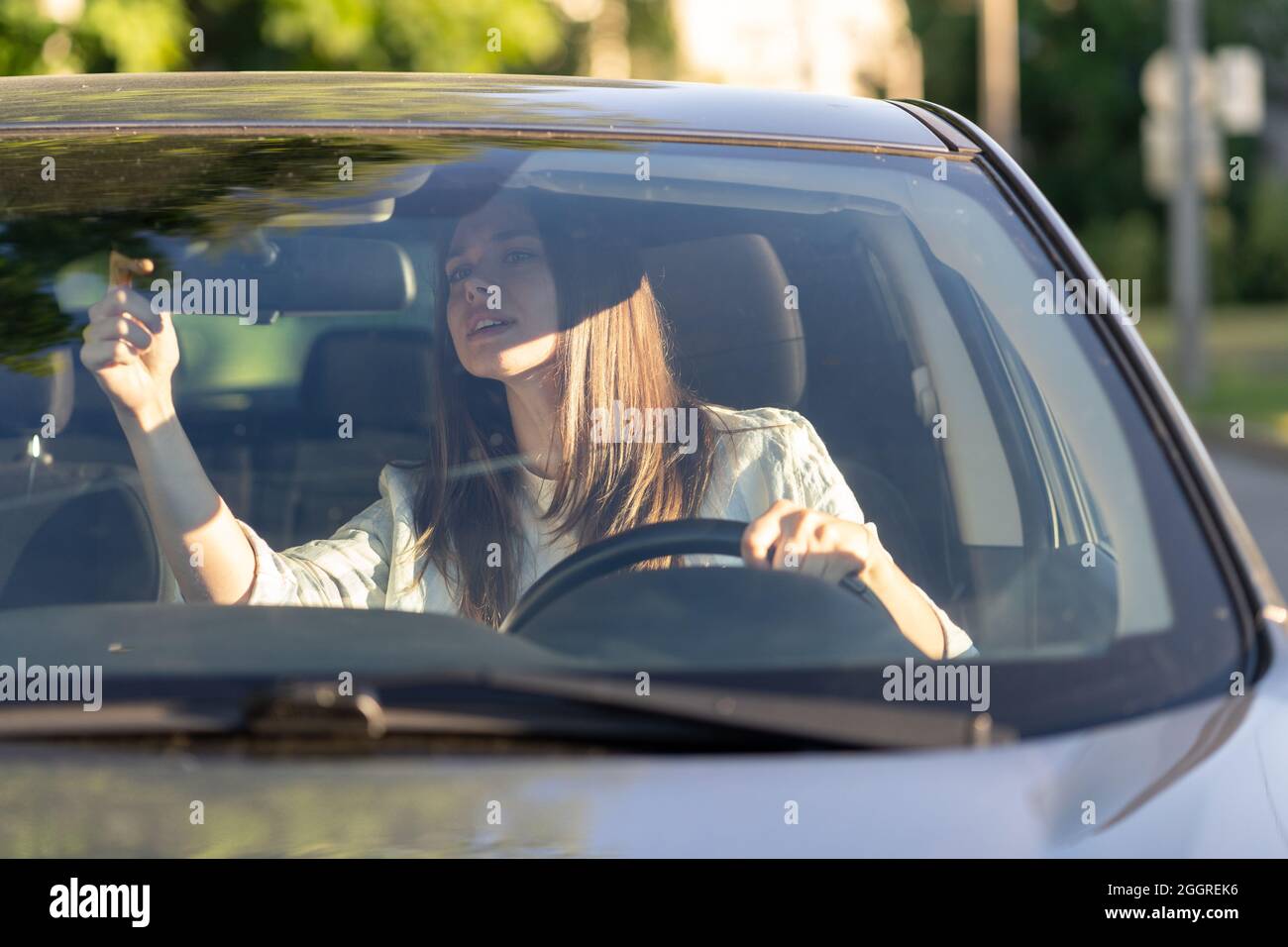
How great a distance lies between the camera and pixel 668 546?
200cm

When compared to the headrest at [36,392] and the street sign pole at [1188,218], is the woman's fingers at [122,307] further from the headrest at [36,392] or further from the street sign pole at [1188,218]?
the street sign pole at [1188,218]

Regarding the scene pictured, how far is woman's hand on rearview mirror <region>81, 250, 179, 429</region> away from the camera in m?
2.15

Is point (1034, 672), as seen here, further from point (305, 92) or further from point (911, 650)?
point (305, 92)

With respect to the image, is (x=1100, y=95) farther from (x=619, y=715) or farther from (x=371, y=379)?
(x=619, y=715)

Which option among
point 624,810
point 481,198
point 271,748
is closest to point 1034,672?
point 624,810

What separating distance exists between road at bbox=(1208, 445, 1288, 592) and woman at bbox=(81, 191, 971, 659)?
16.9ft

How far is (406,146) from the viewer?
2.09m

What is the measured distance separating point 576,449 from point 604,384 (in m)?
0.10

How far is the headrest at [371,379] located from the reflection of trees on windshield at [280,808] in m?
0.94

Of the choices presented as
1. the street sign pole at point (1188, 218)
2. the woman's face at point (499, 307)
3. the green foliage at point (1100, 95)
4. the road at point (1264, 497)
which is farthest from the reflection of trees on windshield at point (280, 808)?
the green foliage at point (1100, 95)

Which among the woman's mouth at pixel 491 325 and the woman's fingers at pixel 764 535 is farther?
the woman's mouth at pixel 491 325

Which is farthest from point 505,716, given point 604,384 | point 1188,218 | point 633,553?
point 1188,218

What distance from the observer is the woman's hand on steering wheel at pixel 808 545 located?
1.97 m
